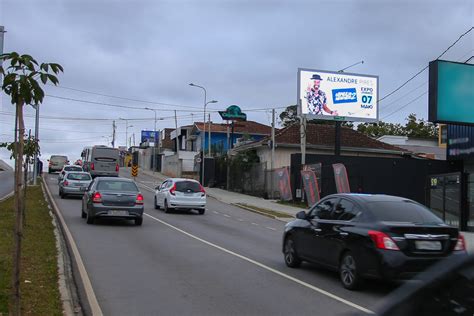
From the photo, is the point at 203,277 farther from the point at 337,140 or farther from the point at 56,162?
the point at 56,162

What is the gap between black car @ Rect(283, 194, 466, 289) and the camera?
813cm

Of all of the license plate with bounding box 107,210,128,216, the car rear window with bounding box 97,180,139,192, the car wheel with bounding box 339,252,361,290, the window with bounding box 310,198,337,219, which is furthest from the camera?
the car rear window with bounding box 97,180,139,192

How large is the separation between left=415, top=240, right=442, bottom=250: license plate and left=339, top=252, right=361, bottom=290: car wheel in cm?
100

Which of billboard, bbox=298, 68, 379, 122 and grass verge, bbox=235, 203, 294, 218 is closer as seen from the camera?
grass verge, bbox=235, 203, 294, 218

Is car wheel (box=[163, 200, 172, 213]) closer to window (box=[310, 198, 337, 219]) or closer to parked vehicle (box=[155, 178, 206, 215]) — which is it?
parked vehicle (box=[155, 178, 206, 215])

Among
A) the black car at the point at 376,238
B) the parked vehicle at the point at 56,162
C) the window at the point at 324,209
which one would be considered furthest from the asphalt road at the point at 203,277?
the parked vehicle at the point at 56,162

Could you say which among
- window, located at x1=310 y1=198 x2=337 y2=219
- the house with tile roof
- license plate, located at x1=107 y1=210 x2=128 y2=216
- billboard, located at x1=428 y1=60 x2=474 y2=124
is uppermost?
billboard, located at x1=428 y1=60 x2=474 y2=124

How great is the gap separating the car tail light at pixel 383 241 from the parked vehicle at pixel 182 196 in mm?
16355

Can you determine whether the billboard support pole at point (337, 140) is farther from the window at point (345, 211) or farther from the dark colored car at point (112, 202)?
the window at point (345, 211)

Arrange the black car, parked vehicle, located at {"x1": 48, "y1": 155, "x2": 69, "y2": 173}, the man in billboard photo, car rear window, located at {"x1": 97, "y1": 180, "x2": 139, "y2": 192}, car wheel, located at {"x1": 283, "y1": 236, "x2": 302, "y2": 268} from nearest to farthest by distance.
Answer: the black car → car wheel, located at {"x1": 283, "y1": 236, "x2": 302, "y2": 268} → car rear window, located at {"x1": 97, "y1": 180, "x2": 139, "y2": 192} → the man in billboard photo → parked vehicle, located at {"x1": 48, "y1": 155, "x2": 69, "y2": 173}

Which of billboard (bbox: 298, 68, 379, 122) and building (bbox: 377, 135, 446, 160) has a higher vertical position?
billboard (bbox: 298, 68, 379, 122)

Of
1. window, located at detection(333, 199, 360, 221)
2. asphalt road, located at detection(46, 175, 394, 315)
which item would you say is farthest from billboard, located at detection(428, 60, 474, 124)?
window, located at detection(333, 199, 360, 221)

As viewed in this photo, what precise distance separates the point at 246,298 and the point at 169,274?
2.21 metres

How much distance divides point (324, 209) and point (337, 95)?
30.6m
